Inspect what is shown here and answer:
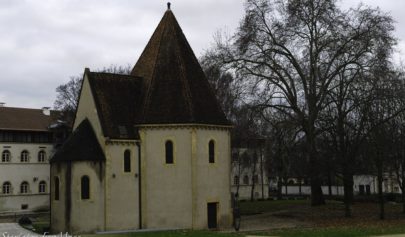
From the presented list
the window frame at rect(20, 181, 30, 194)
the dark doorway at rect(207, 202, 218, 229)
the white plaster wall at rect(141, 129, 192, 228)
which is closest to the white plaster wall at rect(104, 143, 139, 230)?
the white plaster wall at rect(141, 129, 192, 228)

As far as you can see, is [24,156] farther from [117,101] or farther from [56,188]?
[117,101]

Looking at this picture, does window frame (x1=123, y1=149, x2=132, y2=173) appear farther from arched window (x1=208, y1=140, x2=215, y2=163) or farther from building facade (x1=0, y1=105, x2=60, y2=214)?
building facade (x1=0, y1=105, x2=60, y2=214)

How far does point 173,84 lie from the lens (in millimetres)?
34594

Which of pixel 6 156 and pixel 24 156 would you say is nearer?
pixel 6 156

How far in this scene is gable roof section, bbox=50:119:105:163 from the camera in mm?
32875

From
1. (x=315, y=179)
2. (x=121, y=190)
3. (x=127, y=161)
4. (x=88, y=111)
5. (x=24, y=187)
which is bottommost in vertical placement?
(x=24, y=187)

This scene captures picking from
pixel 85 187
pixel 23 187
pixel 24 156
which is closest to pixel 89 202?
pixel 85 187

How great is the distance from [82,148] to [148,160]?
4.25m

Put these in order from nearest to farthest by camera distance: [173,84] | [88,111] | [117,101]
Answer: [173,84]
[117,101]
[88,111]

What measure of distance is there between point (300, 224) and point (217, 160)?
691 centimetres

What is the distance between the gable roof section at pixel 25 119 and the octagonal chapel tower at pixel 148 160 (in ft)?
88.1

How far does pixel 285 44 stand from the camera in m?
43.0

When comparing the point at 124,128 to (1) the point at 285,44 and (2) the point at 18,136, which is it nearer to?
(1) the point at 285,44

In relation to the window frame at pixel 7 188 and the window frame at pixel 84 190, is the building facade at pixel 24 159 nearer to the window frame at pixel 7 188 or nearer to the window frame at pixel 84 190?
the window frame at pixel 7 188
